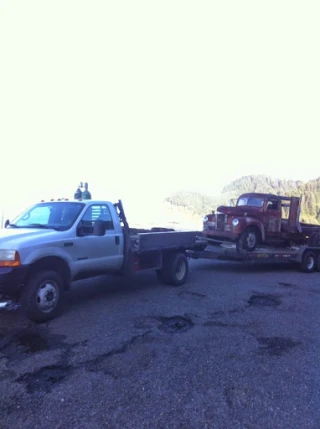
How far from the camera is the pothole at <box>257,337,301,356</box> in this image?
480 centimetres

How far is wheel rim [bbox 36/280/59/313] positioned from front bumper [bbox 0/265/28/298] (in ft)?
1.12

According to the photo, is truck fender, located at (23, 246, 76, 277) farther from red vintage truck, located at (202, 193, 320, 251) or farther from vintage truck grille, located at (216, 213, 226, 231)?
vintage truck grille, located at (216, 213, 226, 231)

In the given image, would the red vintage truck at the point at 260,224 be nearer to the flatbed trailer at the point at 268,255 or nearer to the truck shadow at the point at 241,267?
the flatbed trailer at the point at 268,255

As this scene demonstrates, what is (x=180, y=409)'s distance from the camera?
11.0 feet

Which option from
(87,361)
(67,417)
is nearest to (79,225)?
(87,361)

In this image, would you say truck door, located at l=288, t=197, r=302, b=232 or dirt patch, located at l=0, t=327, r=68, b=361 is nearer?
dirt patch, located at l=0, t=327, r=68, b=361

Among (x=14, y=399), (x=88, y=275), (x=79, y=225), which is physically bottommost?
(x=14, y=399)

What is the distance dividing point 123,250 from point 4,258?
2.50 m

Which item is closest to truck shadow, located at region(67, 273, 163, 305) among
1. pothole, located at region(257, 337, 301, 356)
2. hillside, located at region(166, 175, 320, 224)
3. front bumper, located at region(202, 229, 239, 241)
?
front bumper, located at region(202, 229, 239, 241)

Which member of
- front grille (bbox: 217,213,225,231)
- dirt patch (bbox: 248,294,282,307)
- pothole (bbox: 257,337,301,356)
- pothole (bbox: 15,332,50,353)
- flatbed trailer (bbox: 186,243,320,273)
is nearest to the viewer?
pothole (bbox: 15,332,50,353)

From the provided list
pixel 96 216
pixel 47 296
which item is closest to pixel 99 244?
pixel 96 216

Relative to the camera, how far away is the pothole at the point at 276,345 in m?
4.80

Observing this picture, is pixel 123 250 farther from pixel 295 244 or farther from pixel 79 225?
pixel 295 244

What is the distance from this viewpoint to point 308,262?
1159 cm
